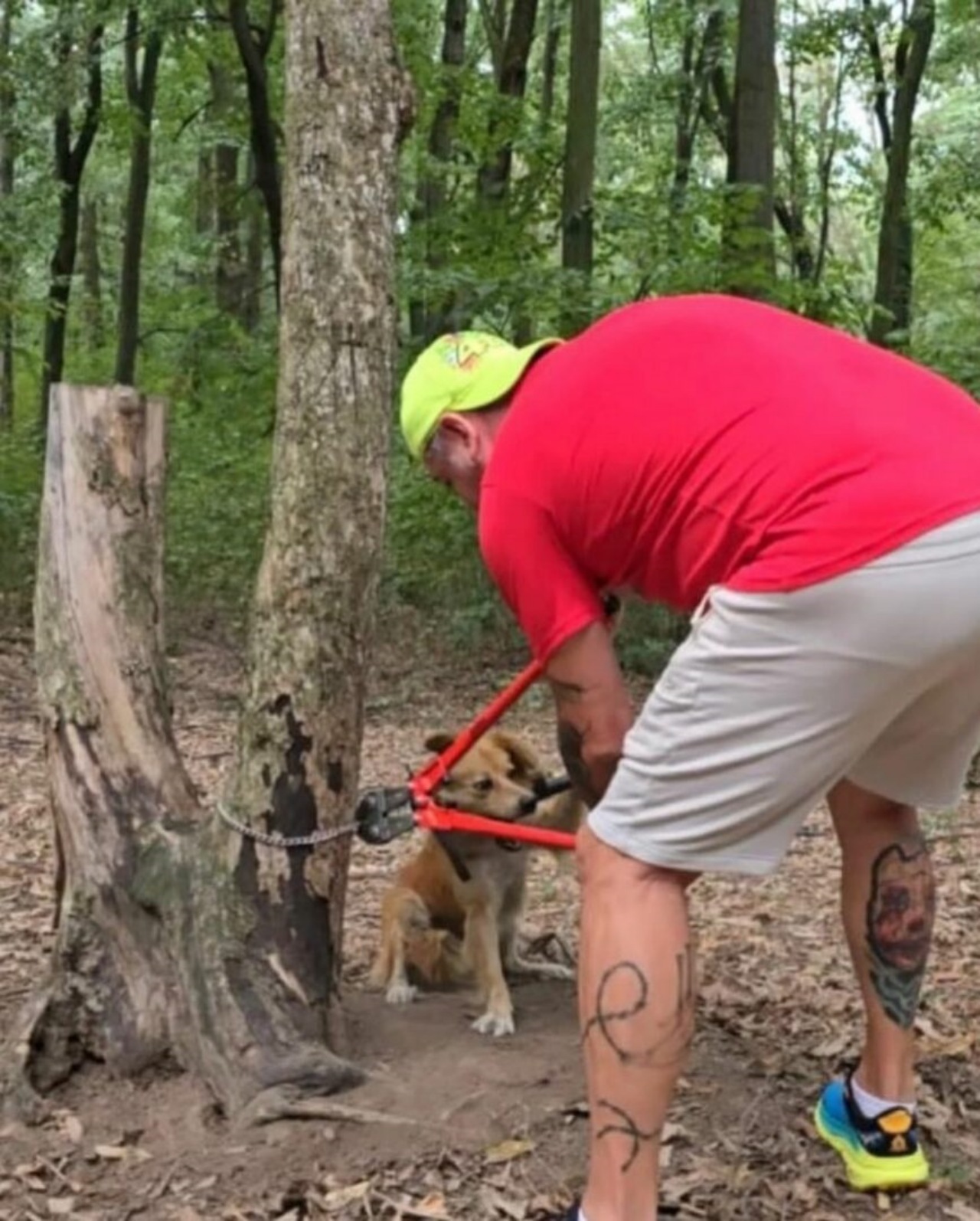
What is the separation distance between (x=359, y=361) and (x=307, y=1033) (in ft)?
5.61

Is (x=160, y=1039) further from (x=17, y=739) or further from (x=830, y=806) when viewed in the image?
(x=17, y=739)

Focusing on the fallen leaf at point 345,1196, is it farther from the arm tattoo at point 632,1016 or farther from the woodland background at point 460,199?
the woodland background at point 460,199

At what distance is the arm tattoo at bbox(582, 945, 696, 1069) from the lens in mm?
2623

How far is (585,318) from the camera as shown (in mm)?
10977

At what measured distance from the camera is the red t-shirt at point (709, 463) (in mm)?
2506

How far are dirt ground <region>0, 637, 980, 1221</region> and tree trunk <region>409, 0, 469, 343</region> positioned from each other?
7463 millimetres

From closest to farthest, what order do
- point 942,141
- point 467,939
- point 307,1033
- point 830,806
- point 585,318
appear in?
point 830,806 < point 307,1033 < point 467,939 < point 585,318 < point 942,141

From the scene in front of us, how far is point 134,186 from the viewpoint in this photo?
17.7 meters

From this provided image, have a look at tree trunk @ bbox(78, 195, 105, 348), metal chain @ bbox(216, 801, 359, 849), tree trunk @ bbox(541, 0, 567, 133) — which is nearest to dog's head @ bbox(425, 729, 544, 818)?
metal chain @ bbox(216, 801, 359, 849)

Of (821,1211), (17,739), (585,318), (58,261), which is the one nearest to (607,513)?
(821,1211)

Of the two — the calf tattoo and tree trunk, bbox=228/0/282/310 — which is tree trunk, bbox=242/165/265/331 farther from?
the calf tattoo

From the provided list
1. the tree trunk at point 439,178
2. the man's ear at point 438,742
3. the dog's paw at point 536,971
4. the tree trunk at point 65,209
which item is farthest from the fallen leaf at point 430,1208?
the tree trunk at point 65,209

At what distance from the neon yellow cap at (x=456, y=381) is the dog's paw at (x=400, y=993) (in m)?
1.94

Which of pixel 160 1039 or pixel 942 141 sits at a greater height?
pixel 942 141
